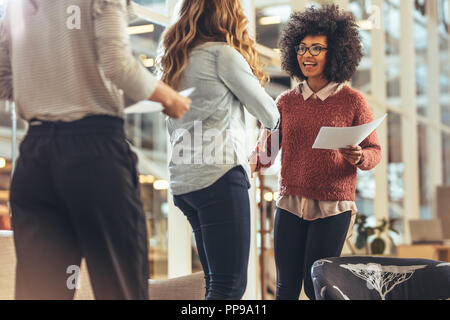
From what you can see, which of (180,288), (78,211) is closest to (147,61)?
(180,288)

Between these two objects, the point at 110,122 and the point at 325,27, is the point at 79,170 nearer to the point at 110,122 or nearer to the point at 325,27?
the point at 110,122

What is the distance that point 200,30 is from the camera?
65.6 inches

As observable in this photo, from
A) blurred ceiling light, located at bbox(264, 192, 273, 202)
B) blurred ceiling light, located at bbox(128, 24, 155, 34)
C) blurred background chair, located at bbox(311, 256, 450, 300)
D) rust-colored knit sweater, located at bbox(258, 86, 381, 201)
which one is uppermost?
blurred ceiling light, located at bbox(128, 24, 155, 34)

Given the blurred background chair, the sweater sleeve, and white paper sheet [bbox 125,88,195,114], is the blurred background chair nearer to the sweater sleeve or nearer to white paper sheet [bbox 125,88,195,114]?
the sweater sleeve

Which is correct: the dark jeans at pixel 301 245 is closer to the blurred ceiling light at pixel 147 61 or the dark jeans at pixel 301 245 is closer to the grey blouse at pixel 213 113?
the grey blouse at pixel 213 113

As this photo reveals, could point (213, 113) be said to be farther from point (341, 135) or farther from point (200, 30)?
point (341, 135)

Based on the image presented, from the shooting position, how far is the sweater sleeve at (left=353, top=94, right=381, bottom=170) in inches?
82.0

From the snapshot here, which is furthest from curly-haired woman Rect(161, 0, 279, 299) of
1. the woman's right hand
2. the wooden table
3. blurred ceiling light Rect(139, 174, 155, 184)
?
the wooden table

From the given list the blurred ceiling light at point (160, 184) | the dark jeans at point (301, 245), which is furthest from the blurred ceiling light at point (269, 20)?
the dark jeans at point (301, 245)

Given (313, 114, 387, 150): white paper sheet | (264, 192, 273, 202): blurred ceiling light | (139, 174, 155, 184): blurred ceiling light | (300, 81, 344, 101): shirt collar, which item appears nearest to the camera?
(313, 114, 387, 150): white paper sheet
